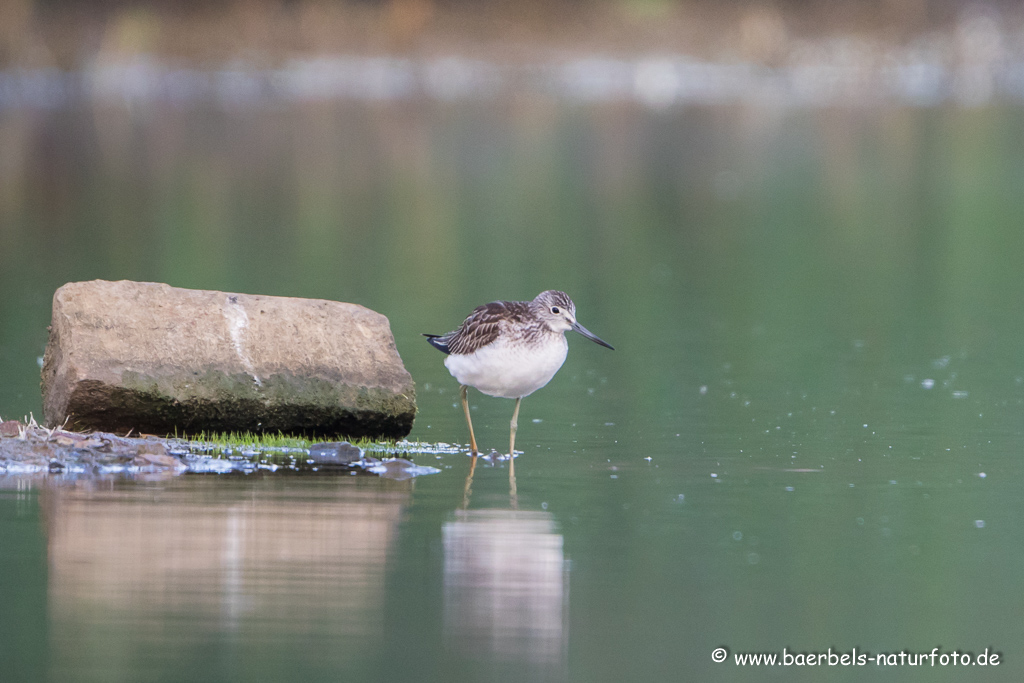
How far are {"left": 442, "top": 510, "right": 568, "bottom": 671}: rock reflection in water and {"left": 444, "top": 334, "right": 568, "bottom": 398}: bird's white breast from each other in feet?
4.81

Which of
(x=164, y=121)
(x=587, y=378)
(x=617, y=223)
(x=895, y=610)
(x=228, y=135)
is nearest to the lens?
(x=895, y=610)

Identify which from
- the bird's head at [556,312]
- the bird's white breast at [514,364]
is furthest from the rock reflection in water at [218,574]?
the bird's head at [556,312]

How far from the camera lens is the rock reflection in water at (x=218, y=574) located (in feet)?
20.5

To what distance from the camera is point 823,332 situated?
16.0m

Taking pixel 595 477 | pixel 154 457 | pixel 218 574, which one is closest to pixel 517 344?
pixel 595 477

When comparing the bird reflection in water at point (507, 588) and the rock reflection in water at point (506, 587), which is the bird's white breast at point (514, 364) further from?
the rock reflection in water at point (506, 587)

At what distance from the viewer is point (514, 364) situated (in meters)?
9.70

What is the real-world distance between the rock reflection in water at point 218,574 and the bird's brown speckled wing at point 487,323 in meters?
1.31

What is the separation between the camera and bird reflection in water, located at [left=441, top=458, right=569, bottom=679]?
6.37 metres

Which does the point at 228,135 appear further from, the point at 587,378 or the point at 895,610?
the point at 895,610

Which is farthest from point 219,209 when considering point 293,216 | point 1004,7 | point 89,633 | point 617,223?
point 1004,7

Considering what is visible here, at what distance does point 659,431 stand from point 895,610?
4176 mm

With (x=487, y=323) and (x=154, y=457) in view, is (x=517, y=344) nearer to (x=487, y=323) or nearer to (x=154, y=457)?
(x=487, y=323)

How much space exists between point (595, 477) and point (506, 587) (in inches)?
92.9
